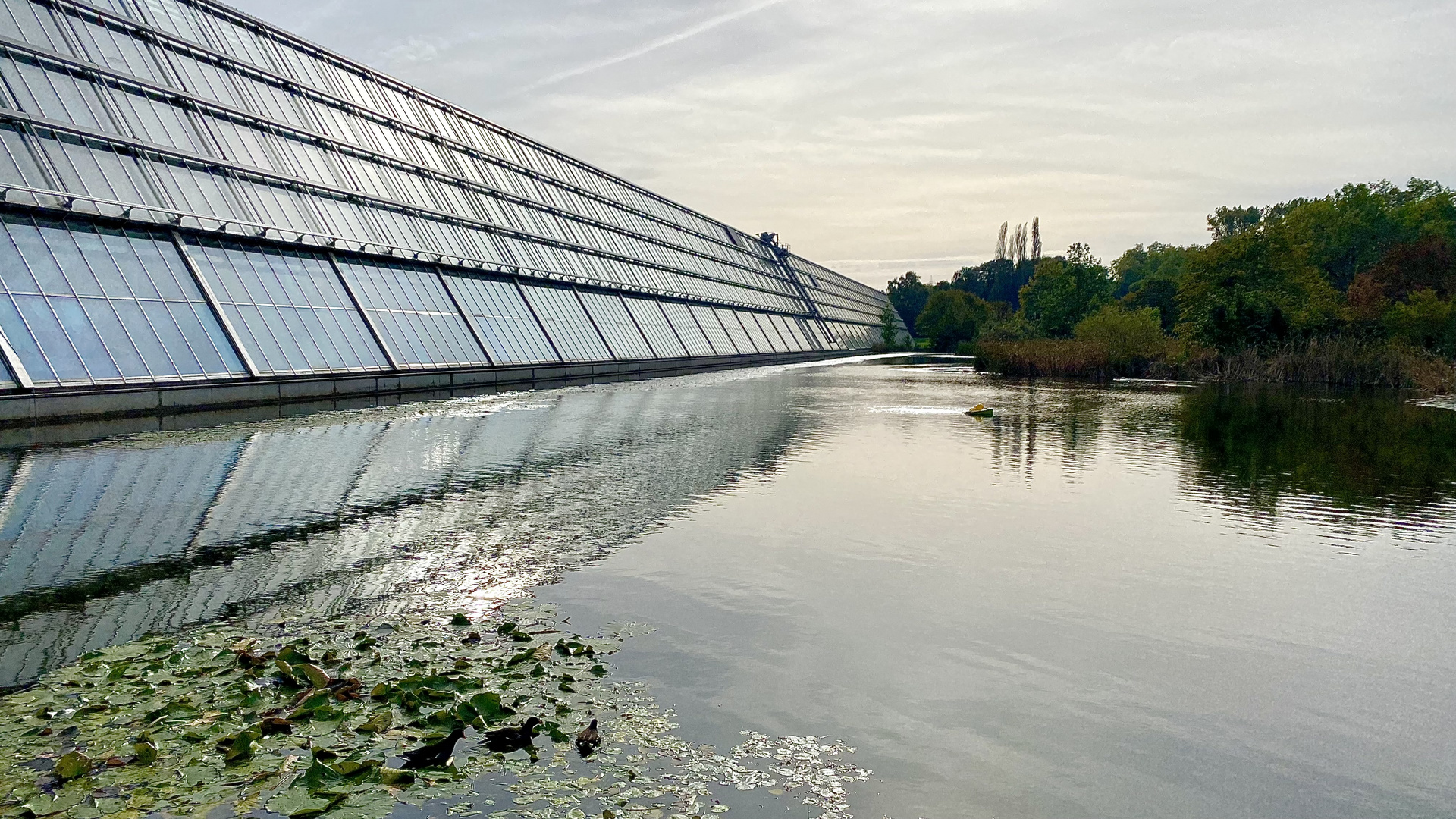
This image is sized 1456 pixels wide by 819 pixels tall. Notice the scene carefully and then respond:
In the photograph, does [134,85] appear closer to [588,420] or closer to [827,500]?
[588,420]

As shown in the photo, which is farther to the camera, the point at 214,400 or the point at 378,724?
the point at 214,400

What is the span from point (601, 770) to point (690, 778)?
0.45 metres

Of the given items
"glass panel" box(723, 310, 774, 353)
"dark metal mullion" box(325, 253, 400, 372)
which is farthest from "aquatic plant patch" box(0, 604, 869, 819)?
"glass panel" box(723, 310, 774, 353)

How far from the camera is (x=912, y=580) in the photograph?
9156 mm

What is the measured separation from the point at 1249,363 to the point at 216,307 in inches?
1953

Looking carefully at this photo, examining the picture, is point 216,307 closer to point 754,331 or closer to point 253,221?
point 253,221

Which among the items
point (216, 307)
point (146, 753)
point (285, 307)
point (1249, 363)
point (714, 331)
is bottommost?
point (146, 753)

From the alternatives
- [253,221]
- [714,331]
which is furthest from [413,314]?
[714,331]

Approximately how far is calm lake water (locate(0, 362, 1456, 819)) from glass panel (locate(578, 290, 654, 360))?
36871mm

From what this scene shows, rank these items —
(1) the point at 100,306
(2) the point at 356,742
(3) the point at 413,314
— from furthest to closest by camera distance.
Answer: (3) the point at 413,314 < (1) the point at 100,306 < (2) the point at 356,742

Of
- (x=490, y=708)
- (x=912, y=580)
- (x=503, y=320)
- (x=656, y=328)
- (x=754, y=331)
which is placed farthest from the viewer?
(x=754, y=331)

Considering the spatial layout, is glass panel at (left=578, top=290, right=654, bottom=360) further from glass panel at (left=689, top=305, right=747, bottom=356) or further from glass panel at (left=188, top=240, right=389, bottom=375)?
glass panel at (left=188, top=240, right=389, bottom=375)

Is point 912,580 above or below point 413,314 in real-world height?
below

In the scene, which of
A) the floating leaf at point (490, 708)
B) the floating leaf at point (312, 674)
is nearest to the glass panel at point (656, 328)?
the floating leaf at point (312, 674)
